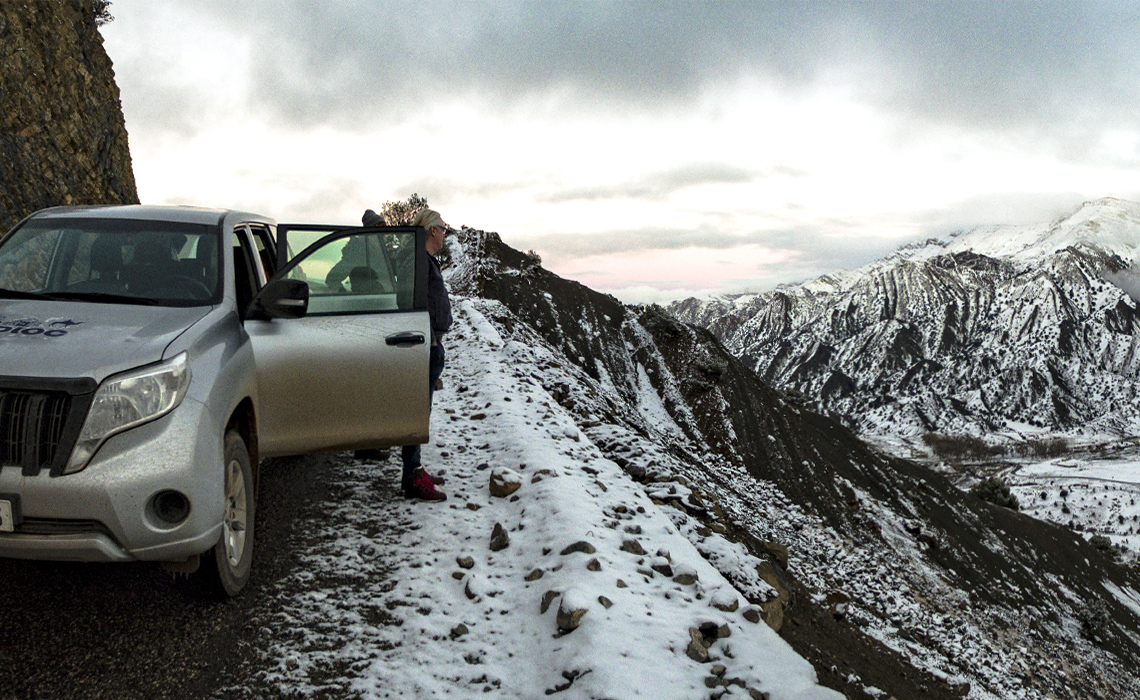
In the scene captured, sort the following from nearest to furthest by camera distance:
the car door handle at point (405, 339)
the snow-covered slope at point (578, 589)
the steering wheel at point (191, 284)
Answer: the snow-covered slope at point (578, 589) < the steering wheel at point (191, 284) < the car door handle at point (405, 339)

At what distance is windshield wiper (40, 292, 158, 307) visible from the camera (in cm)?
401

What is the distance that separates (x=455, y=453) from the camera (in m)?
7.84

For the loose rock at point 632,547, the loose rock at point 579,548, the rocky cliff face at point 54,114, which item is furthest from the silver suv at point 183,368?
the rocky cliff face at point 54,114

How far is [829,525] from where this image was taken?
23688 mm

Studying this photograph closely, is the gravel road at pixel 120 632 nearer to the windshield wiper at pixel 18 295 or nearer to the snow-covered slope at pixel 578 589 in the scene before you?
the snow-covered slope at pixel 578 589

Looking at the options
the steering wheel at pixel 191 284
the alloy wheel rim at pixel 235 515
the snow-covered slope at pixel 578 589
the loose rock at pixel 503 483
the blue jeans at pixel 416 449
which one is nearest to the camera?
the snow-covered slope at pixel 578 589

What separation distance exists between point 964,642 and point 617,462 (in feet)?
42.5

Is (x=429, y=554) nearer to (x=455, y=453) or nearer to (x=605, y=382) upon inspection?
(x=455, y=453)

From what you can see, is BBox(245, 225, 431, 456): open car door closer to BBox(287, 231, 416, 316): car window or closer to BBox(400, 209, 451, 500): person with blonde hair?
BBox(287, 231, 416, 316): car window

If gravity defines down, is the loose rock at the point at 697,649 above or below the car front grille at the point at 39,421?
below

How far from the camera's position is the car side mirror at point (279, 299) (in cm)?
→ 435

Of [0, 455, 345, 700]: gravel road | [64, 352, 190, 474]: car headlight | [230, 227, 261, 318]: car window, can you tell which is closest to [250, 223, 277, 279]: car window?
[230, 227, 261, 318]: car window

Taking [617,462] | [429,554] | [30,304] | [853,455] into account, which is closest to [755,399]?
[853,455]

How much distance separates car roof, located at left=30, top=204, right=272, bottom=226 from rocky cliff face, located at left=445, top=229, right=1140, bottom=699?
5.52 metres
